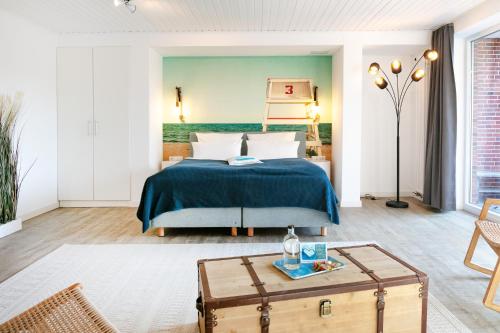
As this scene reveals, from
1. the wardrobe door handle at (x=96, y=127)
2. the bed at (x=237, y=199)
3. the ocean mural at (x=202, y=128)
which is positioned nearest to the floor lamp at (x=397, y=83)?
the ocean mural at (x=202, y=128)

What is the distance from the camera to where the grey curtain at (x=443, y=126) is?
185 inches

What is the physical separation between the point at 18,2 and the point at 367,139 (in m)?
4.87

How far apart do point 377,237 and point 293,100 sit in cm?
276

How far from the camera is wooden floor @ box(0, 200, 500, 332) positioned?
2.46 m

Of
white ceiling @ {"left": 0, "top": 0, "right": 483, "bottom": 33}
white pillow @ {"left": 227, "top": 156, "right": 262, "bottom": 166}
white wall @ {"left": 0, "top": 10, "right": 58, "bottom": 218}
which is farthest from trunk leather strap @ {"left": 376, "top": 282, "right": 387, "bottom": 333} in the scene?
white wall @ {"left": 0, "top": 10, "right": 58, "bottom": 218}

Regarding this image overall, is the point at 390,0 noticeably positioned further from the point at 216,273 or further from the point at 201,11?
the point at 216,273

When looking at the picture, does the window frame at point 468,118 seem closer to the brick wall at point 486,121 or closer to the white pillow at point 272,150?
the brick wall at point 486,121

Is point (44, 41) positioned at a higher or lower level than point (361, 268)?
higher

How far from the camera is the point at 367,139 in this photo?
5953 millimetres

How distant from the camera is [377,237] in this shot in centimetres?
375

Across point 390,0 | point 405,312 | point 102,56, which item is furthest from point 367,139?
point 405,312

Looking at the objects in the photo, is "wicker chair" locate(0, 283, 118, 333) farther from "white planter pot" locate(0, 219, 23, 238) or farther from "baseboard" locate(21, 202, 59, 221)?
"baseboard" locate(21, 202, 59, 221)

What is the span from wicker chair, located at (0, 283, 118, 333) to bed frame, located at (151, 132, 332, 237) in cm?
213

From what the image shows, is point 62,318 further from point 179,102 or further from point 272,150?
point 179,102
